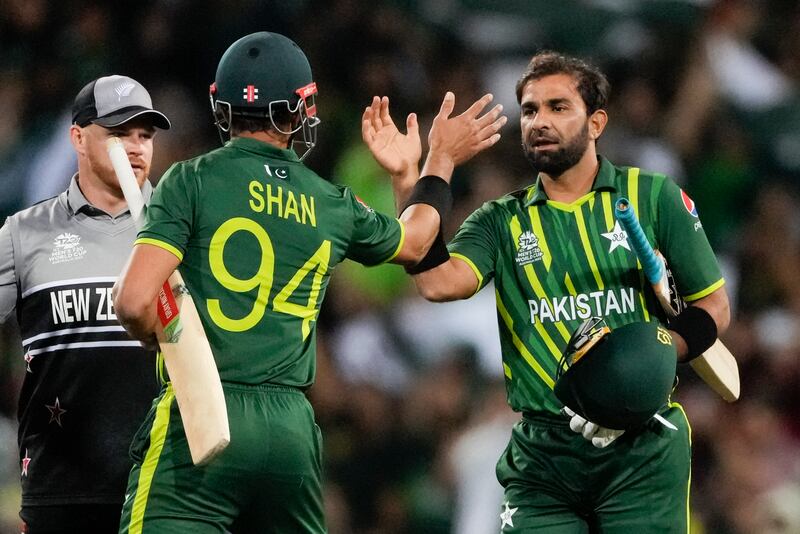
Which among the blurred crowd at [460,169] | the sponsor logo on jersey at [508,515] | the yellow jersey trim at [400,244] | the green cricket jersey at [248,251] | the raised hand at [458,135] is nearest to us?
the green cricket jersey at [248,251]

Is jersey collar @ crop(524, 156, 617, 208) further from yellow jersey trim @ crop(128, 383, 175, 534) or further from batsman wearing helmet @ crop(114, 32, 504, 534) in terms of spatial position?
yellow jersey trim @ crop(128, 383, 175, 534)

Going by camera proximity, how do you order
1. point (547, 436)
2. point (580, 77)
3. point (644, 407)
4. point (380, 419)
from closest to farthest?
point (644, 407), point (547, 436), point (580, 77), point (380, 419)

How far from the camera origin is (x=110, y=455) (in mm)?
4711

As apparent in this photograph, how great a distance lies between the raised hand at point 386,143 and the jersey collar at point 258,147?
711 millimetres

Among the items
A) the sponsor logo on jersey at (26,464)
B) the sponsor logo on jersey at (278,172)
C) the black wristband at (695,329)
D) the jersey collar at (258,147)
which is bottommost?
the sponsor logo on jersey at (26,464)

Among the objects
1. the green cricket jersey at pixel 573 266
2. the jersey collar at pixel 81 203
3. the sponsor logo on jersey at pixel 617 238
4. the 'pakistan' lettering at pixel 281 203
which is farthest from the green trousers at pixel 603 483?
the jersey collar at pixel 81 203

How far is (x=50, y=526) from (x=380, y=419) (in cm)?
368

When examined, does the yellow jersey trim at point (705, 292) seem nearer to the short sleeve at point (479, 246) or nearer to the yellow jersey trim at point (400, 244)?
the short sleeve at point (479, 246)

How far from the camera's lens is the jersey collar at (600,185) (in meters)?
4.88

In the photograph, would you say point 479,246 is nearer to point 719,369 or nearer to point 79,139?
point 719,369

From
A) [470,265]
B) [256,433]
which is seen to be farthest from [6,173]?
[256,433]

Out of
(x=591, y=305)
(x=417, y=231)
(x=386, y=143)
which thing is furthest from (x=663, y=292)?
(x=386, y=143)

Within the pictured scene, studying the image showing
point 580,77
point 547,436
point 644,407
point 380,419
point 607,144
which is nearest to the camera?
point 644,407

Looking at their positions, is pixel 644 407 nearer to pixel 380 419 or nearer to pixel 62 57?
pixel 380 419
